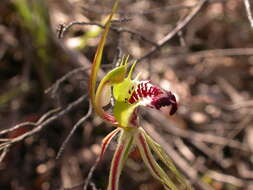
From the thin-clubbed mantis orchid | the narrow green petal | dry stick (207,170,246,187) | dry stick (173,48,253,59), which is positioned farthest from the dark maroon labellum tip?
dry stick (173,48,253,59)

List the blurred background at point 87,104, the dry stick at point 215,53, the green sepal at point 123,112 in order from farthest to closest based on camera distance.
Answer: the dry stick at point 215,53 → the blurred background at point 87,104 → the green sepal at point 123,112

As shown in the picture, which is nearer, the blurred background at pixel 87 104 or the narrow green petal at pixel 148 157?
the narrow green petal at pixel 148 157

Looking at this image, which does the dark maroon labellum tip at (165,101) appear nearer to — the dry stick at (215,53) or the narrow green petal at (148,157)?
the narrow green petal at (148,157)

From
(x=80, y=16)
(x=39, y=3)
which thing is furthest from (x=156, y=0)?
(x=39, y=3)

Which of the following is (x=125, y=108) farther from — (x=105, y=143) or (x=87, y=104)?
(x=87, y=104)

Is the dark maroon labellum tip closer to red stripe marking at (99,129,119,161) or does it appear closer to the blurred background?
red stripe marking at (99,129,119,161)

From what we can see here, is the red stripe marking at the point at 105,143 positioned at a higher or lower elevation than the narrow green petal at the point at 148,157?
higher

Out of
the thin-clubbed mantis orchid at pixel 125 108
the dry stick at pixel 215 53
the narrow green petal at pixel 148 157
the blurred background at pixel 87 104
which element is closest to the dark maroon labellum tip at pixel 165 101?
the thin-clubbed mantis orchid at pixel 125 108

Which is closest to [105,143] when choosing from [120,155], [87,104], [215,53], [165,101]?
[120,155]
